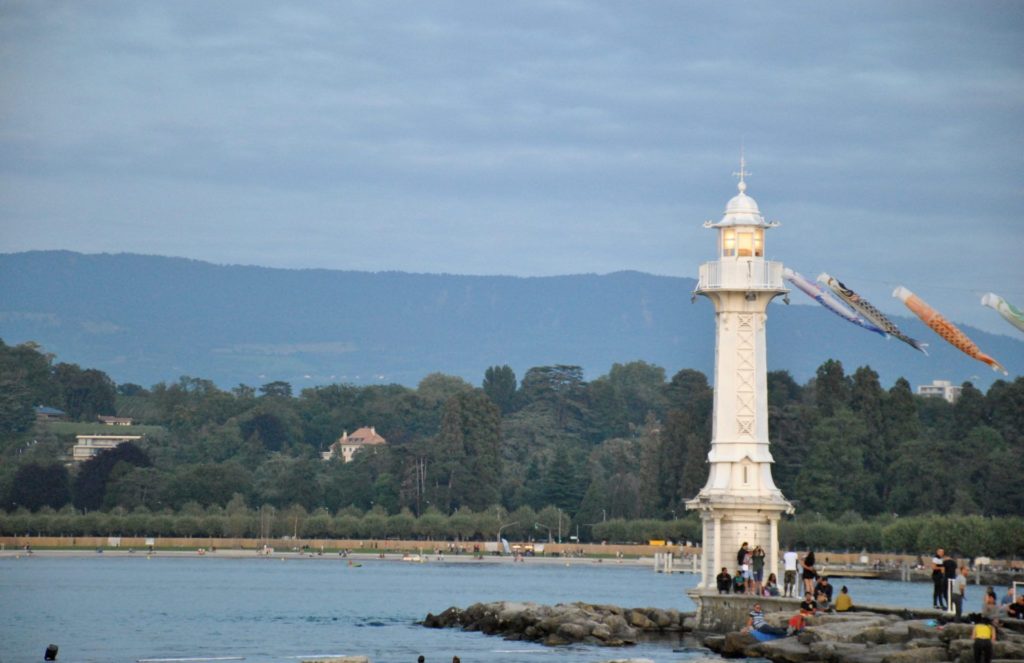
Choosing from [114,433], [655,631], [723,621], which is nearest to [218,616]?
[655,631]

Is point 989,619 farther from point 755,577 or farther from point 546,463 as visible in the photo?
point 546,463

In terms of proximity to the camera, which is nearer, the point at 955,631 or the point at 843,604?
the point at 955,631

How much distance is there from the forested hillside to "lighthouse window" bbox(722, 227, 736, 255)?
65.3 meters

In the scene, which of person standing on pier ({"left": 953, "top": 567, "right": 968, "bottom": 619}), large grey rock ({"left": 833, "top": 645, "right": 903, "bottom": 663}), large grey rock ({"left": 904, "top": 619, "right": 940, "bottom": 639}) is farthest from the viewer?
person standing on pier ({"left": 953, "top": 567, "right": 968, "bottom": 619})

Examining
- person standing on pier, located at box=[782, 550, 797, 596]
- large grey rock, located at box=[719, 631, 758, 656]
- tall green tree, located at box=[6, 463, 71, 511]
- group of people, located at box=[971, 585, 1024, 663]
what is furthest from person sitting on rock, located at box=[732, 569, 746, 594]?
tall green tree, located at box=[6, 463, 71, 511]

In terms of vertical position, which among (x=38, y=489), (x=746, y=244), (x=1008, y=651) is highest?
(x=746, y=244)

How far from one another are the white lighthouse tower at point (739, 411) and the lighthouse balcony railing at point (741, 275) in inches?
0.8

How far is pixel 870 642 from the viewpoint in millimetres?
36938

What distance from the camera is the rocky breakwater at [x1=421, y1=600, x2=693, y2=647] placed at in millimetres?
47219

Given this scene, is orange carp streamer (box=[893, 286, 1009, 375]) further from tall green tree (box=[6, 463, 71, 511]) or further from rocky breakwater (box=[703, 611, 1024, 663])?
tall green tree (box=[6, 463, 71, 511])

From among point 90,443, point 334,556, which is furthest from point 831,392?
point 90,443

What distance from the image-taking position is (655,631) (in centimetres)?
4962

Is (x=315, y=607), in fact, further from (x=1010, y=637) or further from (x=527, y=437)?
(x=527, y=437)

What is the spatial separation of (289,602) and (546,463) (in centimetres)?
8552
